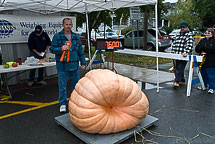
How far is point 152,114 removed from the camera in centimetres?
409

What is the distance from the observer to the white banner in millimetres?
6051

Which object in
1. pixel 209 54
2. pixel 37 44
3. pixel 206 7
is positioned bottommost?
pixel 209 54

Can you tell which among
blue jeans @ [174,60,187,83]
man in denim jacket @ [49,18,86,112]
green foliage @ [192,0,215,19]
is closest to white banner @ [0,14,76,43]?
man in denim jacket @ [49,18,86,112]

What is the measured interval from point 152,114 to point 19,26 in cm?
509

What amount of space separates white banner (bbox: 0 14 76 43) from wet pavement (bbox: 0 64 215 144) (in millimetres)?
1728

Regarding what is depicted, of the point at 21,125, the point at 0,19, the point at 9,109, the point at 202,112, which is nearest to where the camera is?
the point at 21,125

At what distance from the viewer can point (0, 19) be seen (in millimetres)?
5879

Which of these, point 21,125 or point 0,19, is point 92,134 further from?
point 0,19

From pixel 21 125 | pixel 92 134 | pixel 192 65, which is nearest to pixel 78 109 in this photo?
pixel 92 134

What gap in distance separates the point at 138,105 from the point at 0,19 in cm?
513

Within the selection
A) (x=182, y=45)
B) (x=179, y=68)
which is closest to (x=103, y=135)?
(x=179, y=68)

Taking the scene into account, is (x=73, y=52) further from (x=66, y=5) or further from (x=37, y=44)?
(x=66, y=5)

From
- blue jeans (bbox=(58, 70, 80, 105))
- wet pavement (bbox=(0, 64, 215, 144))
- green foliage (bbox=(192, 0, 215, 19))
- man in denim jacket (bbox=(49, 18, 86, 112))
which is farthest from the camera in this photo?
green foliage (bbox=(192, 0, 215, 19))

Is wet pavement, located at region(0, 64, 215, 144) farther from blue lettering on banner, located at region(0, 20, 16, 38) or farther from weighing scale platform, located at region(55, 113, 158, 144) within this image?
blue lettering on banner, located at region(0, 20, 16, 38)
